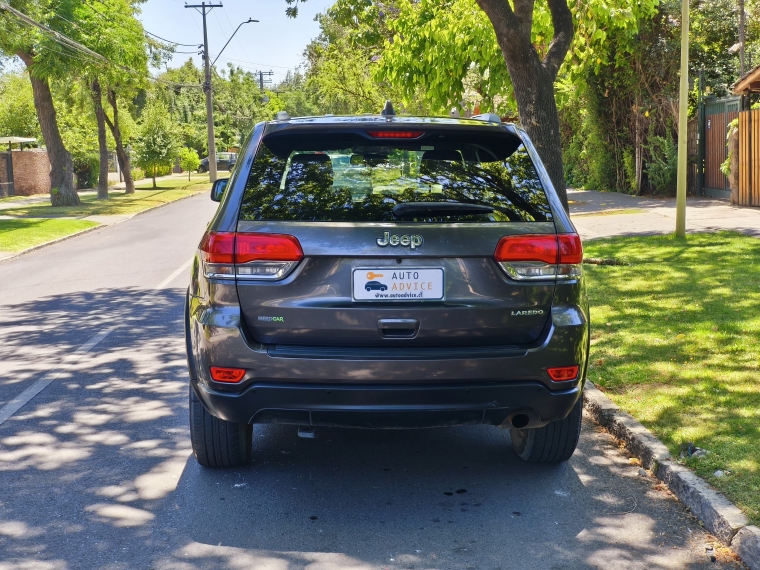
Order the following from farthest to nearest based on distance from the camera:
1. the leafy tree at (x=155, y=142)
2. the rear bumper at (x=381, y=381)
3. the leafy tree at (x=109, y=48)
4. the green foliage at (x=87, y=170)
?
the green foliage at (x=87, y=170), the leafy tree at (x=155, y=142), the leafy tree at (x=109, y=48), the rear bumper at (x=381, y=381)

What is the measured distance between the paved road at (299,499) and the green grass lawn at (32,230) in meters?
13.8

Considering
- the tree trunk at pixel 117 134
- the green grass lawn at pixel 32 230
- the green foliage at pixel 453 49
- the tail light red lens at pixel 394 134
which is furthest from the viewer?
the tree trunk at pixel 117 134

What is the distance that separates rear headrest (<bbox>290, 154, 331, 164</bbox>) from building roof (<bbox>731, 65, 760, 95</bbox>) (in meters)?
15.8

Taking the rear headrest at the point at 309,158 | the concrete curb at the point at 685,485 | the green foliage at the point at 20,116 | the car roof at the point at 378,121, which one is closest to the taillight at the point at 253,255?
the rear headrest at the point at 309,158

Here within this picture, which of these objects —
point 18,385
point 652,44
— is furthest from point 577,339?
point 652,44

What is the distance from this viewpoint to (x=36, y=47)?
94.0 feet

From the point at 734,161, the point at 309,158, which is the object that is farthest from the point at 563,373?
the point at 734,161

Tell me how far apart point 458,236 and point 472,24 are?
13.6 metres

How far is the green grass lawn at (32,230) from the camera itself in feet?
65.9

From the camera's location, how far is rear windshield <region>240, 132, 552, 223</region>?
4.30 metres

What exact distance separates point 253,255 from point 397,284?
659mm

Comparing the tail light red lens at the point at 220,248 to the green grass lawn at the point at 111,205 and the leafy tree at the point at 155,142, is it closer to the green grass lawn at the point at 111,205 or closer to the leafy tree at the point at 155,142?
the green grass lawn at the point at 111,205

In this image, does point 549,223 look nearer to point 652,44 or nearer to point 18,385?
point 18,385

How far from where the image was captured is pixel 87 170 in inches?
1895
